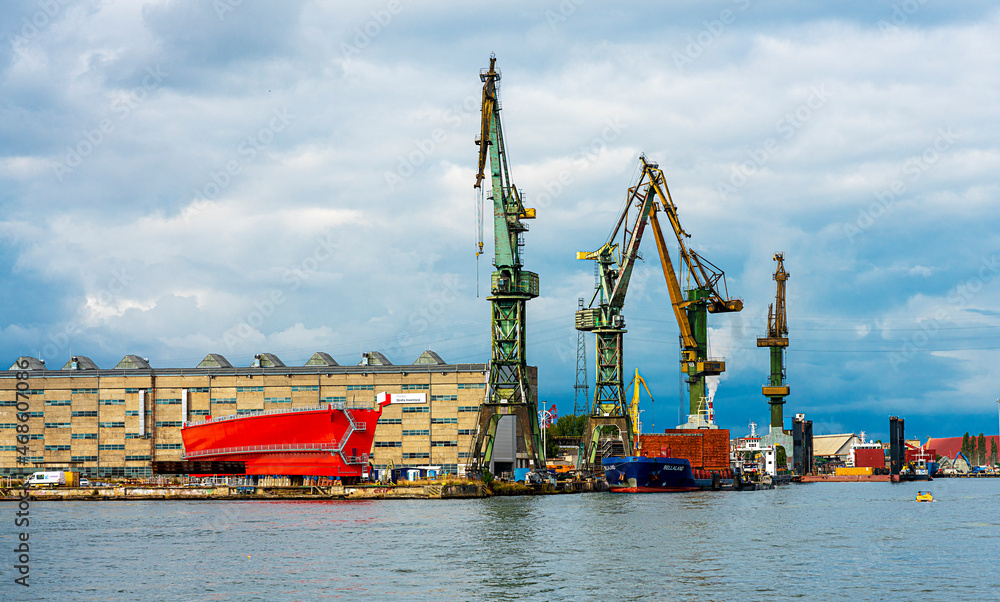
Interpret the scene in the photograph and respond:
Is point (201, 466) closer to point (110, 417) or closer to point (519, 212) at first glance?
point (110, 417)

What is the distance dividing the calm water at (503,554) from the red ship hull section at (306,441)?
1621 cm

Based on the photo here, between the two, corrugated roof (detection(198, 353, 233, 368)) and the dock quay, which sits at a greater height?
corrugated roof (detection(198, 353, 233, 368))

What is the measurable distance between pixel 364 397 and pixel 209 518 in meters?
47.4

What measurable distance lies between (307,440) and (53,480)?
30872 mm

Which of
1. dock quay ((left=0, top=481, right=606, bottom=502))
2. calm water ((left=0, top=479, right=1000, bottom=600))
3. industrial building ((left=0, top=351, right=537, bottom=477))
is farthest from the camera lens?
industrial building ((left=0, top=351, right=537, bottom=477))

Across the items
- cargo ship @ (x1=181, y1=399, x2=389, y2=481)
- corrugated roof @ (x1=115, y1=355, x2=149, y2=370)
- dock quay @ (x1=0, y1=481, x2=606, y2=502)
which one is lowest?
dock quay @ (x1=0, y1=481, x2=606, y2=502)

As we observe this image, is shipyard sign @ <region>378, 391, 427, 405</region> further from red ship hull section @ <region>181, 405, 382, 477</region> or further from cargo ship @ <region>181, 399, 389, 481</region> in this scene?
red ship hull section @ <region>181, 405, 382, 477</region>

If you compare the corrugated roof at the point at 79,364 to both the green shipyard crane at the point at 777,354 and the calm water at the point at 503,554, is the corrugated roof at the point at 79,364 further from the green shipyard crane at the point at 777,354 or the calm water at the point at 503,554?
the green shipyard crane at the point at 777,354

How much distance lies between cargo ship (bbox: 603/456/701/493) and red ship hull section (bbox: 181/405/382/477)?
28.8 meters

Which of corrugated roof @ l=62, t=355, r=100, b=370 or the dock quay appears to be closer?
the dock quay

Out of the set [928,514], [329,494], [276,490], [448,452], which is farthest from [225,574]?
[448,452]

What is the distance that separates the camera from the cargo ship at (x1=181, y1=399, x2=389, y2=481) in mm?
91000

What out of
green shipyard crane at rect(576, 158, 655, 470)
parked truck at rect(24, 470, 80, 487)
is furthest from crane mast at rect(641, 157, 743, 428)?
parked truck at rect(24, 470, 80, 487)

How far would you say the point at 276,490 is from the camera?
92000 mm
